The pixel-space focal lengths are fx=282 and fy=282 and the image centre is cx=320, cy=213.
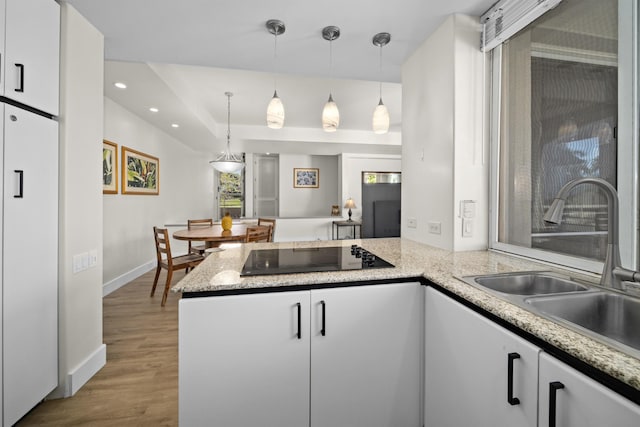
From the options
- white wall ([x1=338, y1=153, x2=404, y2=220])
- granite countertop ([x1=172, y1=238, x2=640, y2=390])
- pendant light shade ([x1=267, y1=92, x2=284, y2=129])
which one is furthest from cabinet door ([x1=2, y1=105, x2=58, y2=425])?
white wall ([x1=338, y1=153, x2=404, y2=220])

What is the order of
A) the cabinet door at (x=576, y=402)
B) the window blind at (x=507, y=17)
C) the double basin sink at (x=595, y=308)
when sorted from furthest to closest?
the window blind at (x=507, y=17), the double basin sink at (x=595, y=308), the cabinet door at (x=576, y=402)

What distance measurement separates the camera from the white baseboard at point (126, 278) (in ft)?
10.8

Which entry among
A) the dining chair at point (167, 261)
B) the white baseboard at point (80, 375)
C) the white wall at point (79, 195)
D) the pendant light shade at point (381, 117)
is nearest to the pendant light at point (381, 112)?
the pendant light shade at point (381, 117)

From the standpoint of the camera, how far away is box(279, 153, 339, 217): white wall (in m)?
6.73

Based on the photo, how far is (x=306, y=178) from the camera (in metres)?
6.84

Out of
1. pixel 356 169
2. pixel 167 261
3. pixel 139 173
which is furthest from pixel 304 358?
pixel 356 169

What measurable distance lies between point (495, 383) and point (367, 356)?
487mm

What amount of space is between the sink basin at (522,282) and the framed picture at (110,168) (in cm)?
375

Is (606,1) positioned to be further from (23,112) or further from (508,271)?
(23,112)

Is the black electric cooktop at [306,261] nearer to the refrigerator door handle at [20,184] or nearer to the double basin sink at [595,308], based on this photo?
the double basin sink at [595,308]

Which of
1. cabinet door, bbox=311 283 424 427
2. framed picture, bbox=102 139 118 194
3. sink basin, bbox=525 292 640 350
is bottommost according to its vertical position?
cabinet door, bbox=311 283 424 427

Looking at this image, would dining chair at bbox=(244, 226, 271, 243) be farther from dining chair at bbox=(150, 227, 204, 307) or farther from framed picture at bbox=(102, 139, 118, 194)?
framed picture at bbox=(102, 139, 118, 194)

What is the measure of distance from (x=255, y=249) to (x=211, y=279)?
67cm

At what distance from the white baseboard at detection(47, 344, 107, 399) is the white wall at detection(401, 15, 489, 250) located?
92.5 inches
